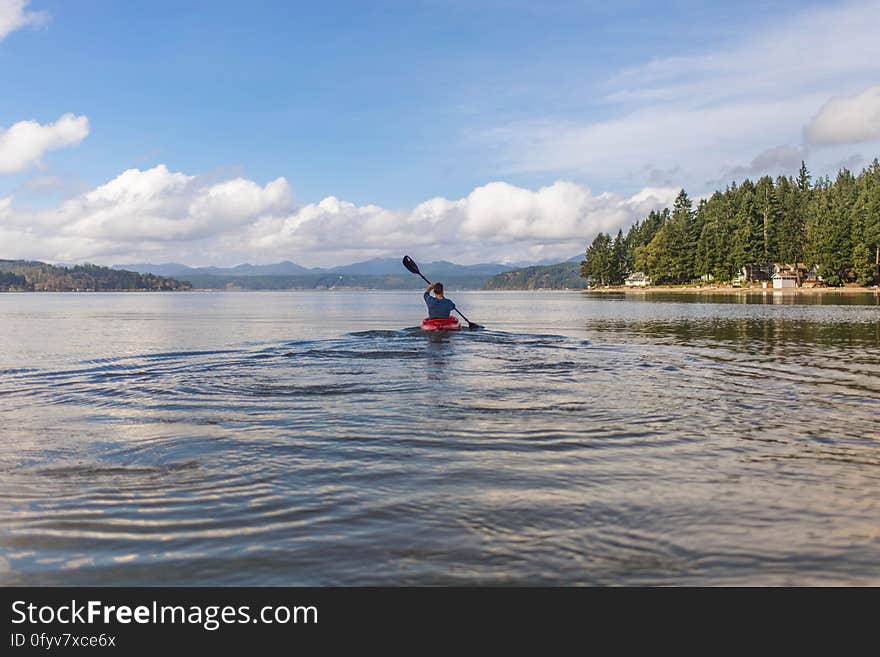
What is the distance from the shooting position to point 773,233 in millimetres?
137750

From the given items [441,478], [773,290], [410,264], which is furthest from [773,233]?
[441,478]

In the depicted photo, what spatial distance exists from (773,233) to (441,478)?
14864cm

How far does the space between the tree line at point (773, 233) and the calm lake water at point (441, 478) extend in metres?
120

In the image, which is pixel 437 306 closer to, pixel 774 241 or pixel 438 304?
pixel 438 304

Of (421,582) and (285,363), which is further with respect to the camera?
(285,363)

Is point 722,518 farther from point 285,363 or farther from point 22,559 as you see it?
point 285,363

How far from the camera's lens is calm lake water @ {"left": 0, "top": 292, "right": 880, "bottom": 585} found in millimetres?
5715

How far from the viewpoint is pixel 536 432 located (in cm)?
1095

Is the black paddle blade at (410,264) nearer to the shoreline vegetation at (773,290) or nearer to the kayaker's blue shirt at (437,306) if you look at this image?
the kayaker's blue shirt at (437,306)

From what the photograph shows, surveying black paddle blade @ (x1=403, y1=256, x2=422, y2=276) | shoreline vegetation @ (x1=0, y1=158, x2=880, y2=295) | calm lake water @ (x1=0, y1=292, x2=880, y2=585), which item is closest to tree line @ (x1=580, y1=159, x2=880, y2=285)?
shoreline vegetation @ (x1=0, y1=158, x2=880, y2=295)

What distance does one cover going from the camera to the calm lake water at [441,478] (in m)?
5.71
